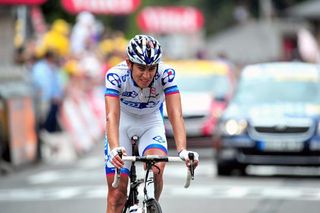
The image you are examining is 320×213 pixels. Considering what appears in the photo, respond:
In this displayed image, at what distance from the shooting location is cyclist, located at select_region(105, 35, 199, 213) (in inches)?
378

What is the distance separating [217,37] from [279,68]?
2969 inches

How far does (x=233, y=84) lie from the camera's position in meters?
24.7

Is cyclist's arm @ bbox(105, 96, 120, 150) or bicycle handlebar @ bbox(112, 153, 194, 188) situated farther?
cyclist's arm @ bbox(105, 96, 120, 150)

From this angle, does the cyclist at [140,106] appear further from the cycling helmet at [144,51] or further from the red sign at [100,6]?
the red sign at [100,6]

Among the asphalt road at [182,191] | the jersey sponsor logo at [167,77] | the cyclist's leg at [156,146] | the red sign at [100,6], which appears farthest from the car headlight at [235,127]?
the red sign at [100,6]

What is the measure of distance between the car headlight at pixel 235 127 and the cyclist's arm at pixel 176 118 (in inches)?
313

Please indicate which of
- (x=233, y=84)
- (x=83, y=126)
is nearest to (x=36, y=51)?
(x=83, y=126)

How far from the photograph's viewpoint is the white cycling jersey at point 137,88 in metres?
9.96

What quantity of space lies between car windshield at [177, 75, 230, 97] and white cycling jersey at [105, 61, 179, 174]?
42.8 ft

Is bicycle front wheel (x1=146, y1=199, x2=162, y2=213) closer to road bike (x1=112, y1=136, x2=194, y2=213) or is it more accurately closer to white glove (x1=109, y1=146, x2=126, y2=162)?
road bike (x1=112, y1=136, x2=194, y2=213)

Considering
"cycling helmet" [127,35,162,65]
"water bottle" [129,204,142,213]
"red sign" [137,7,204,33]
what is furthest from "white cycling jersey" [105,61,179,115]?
"red sign" [137,7,204,33]

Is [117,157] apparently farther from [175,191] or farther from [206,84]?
[206,84]

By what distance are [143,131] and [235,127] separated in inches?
307

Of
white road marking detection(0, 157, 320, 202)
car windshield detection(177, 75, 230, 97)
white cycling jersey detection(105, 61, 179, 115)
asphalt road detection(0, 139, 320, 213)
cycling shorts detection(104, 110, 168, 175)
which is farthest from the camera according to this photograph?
car windshield detection(177, 75, 230, 97)
